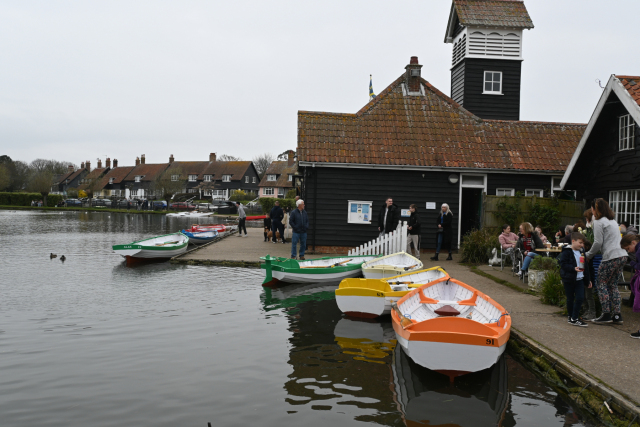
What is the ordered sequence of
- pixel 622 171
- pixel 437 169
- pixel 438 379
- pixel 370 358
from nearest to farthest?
pixel 438 379 < pixel 370 358 < pixel 622 171 < pixel 437 169

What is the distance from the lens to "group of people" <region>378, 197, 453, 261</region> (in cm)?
1725

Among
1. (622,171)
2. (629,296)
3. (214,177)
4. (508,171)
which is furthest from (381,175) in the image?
(214,177)

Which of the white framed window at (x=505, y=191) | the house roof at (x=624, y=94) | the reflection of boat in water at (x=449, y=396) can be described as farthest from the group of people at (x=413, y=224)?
the reflection of boat in water at (x=449, y=396)

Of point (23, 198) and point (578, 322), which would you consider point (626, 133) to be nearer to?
point (578, 322)

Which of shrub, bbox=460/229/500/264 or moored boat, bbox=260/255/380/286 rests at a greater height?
shrub, bbox=460/229/500/264

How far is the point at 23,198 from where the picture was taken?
7931 centimetres

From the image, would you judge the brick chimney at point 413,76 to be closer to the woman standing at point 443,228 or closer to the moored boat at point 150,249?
the woman standing at point 443,228

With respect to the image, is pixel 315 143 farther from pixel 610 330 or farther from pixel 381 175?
pixel 610 330

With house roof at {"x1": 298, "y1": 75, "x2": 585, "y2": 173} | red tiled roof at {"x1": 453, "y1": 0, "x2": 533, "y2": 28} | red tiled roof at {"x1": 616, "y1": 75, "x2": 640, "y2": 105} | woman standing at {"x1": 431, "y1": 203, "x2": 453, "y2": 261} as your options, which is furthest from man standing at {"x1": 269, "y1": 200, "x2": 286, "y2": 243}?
red tiled roof at {"x1": 616, "y1": 75, "x2": 640, "y2": 105}

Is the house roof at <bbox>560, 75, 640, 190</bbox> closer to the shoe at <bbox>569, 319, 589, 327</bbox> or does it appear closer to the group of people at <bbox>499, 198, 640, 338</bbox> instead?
the group of people at <bbox>499, 198, 640, 338</bbox>

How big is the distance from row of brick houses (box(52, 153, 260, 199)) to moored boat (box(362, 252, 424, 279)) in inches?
2780

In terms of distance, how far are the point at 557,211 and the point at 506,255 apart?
3.75 metres

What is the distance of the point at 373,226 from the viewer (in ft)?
63.9

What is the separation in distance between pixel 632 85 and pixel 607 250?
21.2ft
